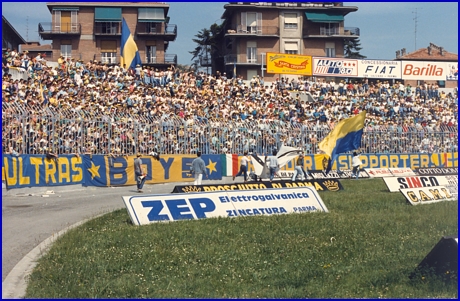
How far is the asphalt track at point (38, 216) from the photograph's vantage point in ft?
30.8

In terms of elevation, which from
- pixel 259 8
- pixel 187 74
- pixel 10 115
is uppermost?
pixel 259 8

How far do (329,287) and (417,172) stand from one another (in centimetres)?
2322

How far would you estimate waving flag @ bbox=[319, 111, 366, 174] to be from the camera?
24891 millimetres

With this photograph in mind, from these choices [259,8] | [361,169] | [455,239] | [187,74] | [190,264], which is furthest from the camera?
[259,8]

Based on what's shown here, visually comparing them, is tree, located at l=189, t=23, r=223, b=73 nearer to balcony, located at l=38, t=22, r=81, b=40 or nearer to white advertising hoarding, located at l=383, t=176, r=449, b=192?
balcony, located at l=38, t=22, r=81, b=40

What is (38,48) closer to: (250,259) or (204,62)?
(204,62)

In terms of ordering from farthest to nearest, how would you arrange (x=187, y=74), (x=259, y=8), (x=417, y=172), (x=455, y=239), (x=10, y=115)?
(x=259, y=8) < (x=187, y=74) < (x=417, y=172) < (x=10, y=115) < (x=455, y=239)

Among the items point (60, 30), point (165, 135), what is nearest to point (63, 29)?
point (60, 30)

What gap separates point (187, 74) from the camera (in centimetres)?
3709

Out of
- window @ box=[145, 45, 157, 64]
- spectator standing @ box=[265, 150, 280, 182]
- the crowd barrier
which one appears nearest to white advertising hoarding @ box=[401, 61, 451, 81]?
the crowd barrier

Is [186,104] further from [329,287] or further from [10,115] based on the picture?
[329,287]

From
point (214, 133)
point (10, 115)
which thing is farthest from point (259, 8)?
point (10, 115)

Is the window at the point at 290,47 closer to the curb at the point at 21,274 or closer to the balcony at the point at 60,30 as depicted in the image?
the balcony at the point at 60,30

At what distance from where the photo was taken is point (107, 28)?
55.3m
